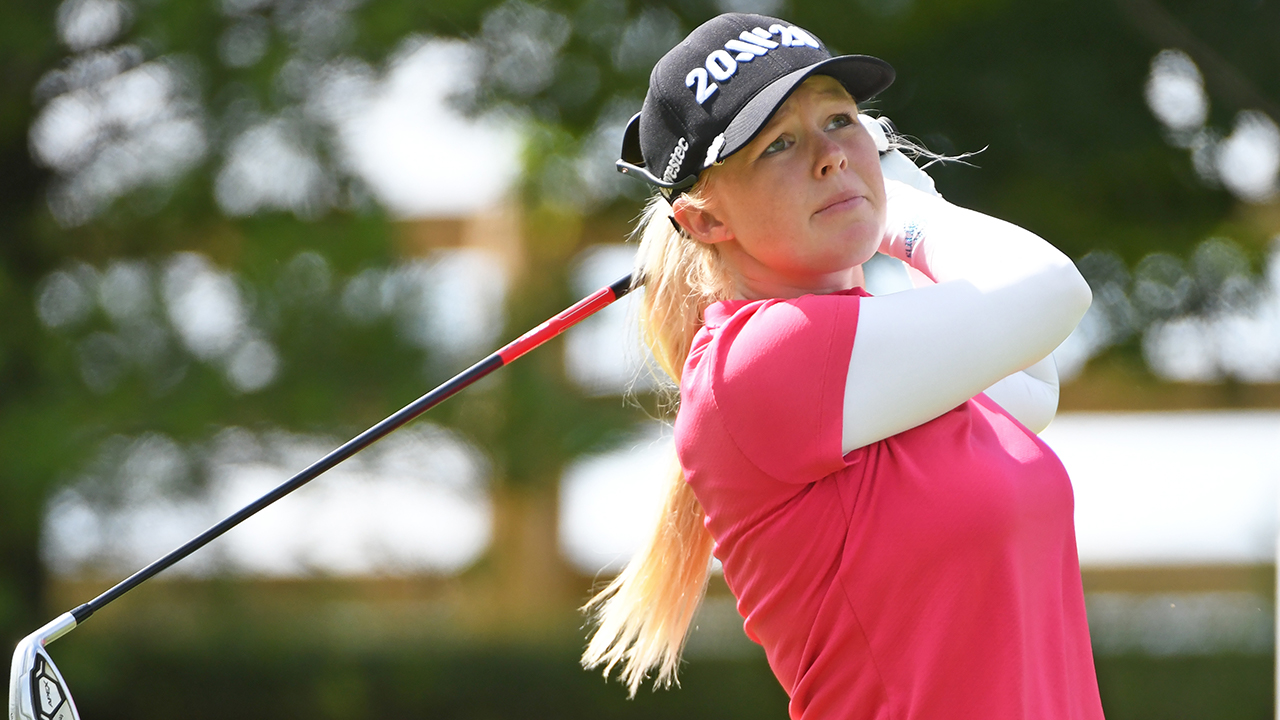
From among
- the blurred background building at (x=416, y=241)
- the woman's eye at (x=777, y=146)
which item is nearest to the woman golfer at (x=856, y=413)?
the woman's eye at (x=777, y=146)

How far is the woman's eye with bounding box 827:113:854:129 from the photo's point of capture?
120cm

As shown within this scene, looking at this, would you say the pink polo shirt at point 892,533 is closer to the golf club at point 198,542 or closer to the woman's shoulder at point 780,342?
the woman's shoulder at point 780,342

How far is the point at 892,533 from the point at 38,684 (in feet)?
3.52

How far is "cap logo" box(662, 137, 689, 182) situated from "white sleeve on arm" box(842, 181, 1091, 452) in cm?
23

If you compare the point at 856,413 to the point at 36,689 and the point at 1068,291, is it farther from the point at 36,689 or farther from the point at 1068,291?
the point at 36,689

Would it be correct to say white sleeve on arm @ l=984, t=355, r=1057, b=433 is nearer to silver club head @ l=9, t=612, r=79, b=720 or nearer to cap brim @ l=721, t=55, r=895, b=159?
cap brim @ l=721, t=55, r=895, b=159

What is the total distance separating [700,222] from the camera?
126 cm

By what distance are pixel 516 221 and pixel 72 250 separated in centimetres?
164

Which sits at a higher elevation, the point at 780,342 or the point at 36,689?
the point at 780,342

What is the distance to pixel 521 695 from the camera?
4.95m

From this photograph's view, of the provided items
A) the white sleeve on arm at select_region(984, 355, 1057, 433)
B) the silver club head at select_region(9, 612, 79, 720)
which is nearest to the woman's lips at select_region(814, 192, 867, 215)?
the white sleeve on arm at select_region(984, 355, 1057, 433)

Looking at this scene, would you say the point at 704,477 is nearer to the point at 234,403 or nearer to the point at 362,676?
the point at 234,403

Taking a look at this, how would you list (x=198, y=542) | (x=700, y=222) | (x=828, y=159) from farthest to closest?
(x=198, y=542), (x=700, y=222), (x=828, y=159)

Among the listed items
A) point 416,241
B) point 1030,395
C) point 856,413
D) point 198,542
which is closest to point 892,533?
point 856,413
